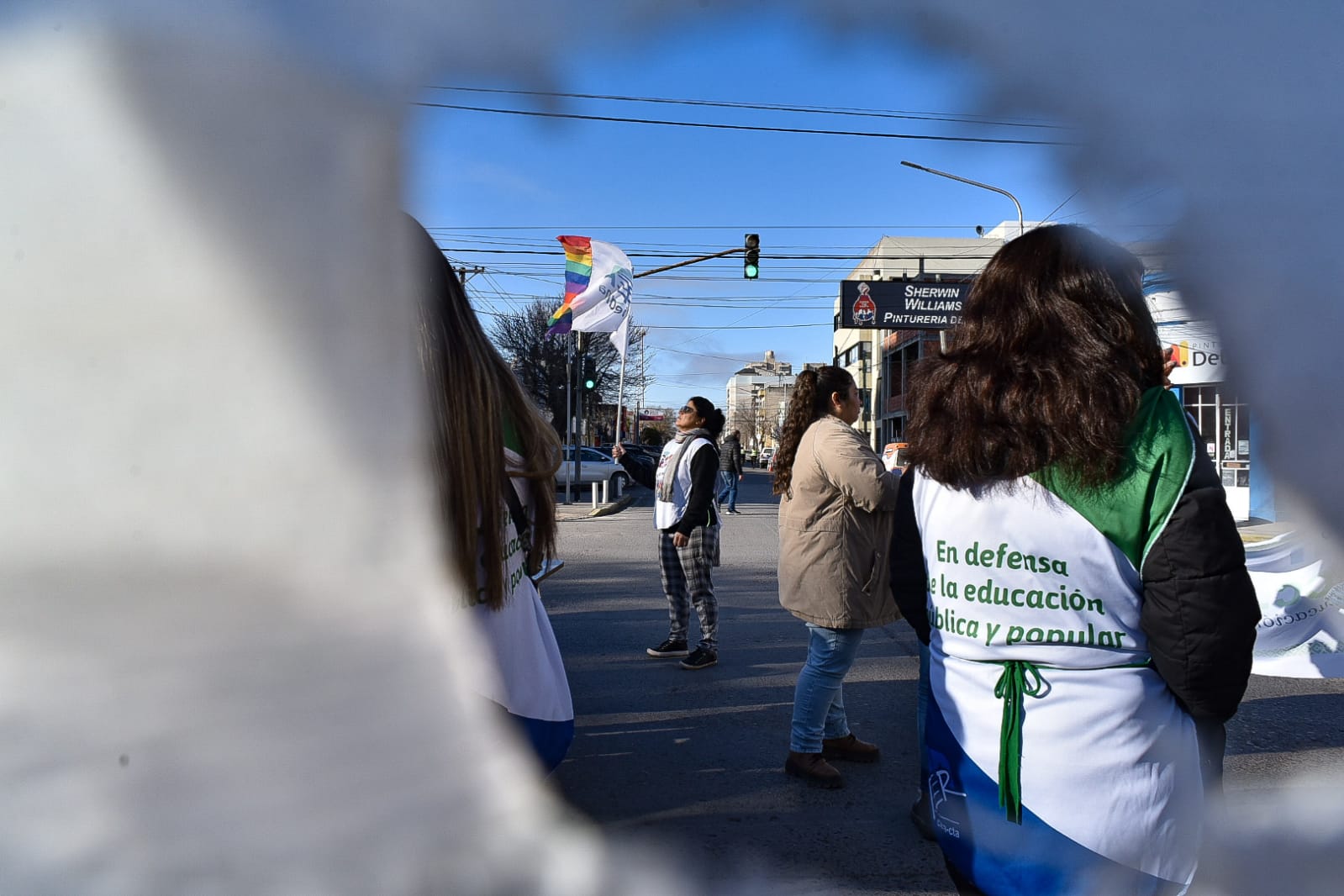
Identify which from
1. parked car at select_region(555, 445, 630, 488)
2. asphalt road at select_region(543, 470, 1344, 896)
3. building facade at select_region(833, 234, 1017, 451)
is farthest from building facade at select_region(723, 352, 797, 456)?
asphalt road at select_region(543, 470, 1344, 896)

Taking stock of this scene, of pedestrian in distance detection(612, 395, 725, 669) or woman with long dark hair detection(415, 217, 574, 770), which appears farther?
pedestrian in distance detection(612, 395, 725, 669)

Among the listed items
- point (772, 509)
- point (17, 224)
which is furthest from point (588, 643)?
point (772, 509)

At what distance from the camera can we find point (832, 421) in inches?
142

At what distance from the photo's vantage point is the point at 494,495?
1.56 m

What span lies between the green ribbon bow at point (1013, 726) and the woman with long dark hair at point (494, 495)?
821 millimetres

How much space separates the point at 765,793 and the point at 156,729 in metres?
2.56

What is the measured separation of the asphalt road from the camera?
9.44ft

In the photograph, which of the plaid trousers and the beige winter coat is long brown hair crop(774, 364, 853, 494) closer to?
the beige winter coat

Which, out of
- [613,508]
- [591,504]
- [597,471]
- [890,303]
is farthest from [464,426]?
[597,471]

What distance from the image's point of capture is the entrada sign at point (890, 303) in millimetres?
18641

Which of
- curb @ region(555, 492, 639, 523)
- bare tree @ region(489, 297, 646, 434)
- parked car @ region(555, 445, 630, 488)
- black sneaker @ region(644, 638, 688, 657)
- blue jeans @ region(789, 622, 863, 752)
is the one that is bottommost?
black sneaker @ region(644, 638, 688, 657)

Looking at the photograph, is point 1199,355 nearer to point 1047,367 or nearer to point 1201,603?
point 1047,367

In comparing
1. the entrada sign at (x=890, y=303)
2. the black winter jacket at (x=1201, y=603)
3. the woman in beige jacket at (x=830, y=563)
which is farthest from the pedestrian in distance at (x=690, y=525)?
the entrada sign at (x=890, y=303)

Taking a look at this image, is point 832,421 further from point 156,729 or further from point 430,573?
point 156,729
